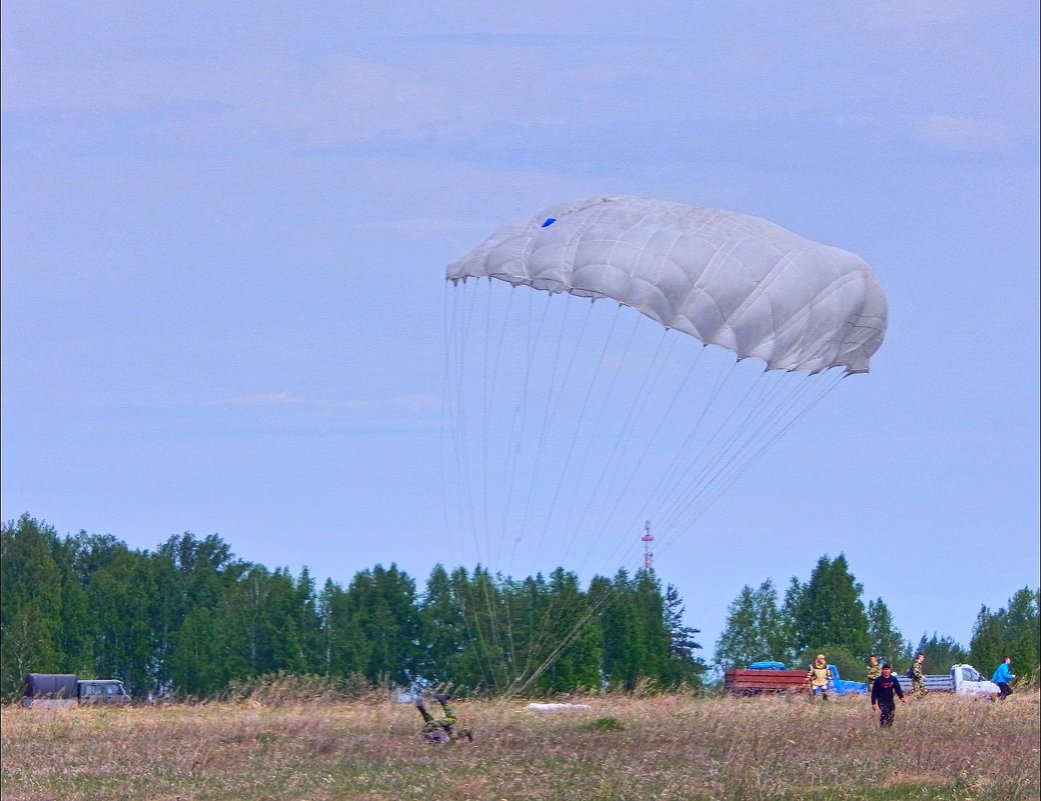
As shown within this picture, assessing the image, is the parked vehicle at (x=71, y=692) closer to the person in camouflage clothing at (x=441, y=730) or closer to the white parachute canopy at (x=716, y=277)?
the person in camouflage clothing at (x=441, y=730)

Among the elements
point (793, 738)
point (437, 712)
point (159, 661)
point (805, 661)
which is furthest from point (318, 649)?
point (793, 738)

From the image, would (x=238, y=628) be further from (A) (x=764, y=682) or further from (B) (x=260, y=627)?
(A) (x=764, y=682)

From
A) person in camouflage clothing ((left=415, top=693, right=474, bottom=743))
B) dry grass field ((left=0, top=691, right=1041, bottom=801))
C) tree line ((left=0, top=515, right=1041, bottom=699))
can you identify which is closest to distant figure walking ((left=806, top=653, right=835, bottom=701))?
dry grass field ((left=0, top=691, right=1041, bottom=801))

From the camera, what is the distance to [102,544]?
81.5m

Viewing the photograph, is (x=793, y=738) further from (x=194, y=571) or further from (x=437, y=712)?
(x=194, y=571)

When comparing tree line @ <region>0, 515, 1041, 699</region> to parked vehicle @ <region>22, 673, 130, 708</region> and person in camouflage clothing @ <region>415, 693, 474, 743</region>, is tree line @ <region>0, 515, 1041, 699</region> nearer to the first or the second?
parked vehicle @ <region>22, 673, 130, 708</region>

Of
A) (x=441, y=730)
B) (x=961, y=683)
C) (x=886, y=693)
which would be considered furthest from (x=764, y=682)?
(x=441, y=730)

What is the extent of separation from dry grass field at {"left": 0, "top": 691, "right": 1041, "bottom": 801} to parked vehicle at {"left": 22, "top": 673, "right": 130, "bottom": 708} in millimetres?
4437

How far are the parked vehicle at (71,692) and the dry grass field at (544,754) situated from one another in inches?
175

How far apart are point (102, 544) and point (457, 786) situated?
6950 cm

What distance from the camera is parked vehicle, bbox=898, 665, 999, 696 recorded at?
26.7 metres

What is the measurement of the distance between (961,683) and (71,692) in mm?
27612

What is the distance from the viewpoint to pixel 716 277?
765 inches

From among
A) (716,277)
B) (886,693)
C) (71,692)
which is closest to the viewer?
(716,277)
